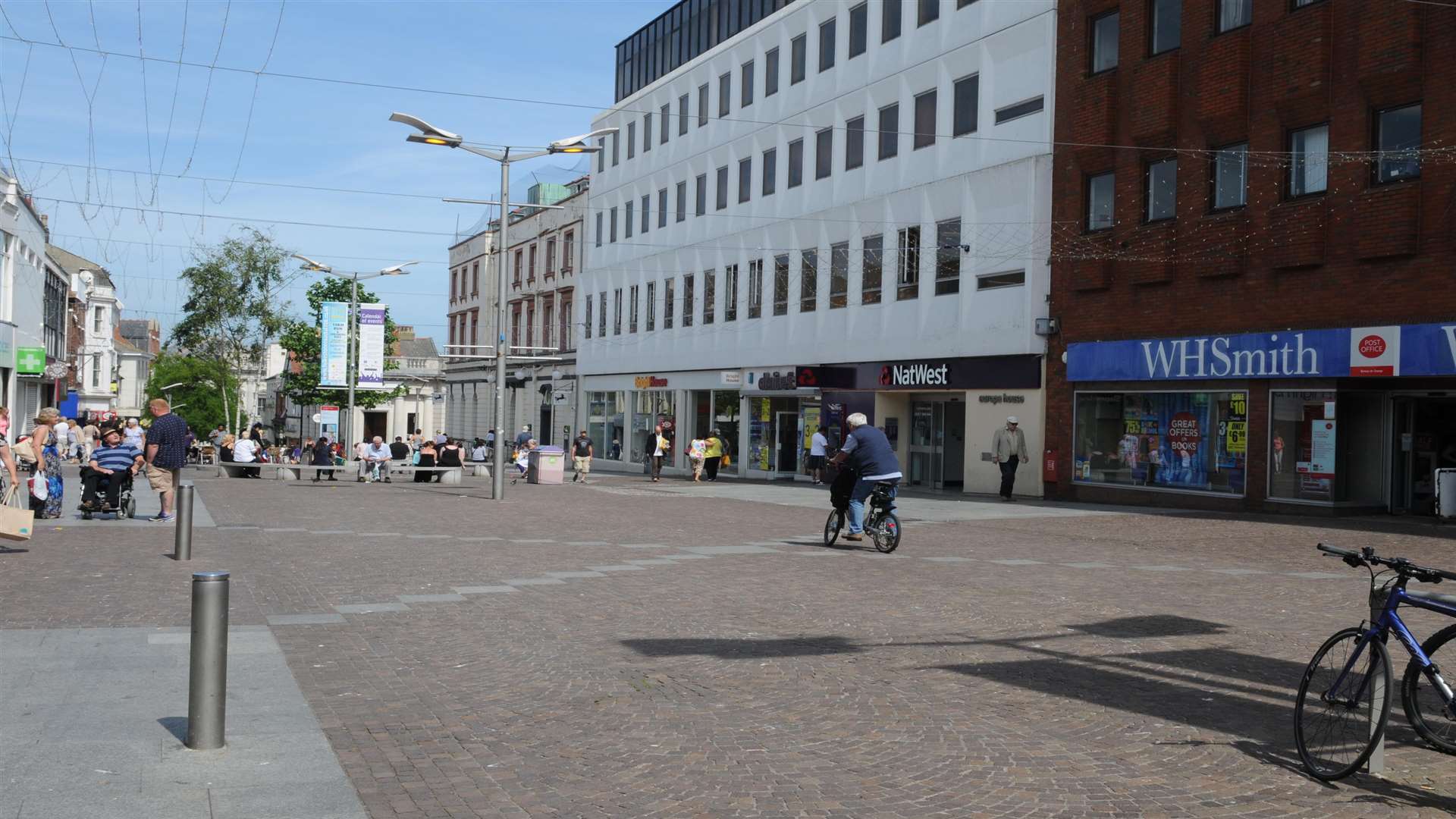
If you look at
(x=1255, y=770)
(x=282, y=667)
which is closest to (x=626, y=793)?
(x=1255, y=770)

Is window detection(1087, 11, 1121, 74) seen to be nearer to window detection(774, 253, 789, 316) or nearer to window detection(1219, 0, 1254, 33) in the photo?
window detection(1219, 0, 1254, 33)

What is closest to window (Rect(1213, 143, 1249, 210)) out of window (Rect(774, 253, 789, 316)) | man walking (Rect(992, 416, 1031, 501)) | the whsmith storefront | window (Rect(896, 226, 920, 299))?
the whsmith storefront

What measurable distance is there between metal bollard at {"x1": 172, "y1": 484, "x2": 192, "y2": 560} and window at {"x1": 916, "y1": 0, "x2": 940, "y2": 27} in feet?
80.8

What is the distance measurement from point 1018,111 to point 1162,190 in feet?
16.7

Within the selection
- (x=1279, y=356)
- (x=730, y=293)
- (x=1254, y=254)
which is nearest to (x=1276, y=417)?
(x=1279, y=356)

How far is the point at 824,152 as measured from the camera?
38875 millimetres

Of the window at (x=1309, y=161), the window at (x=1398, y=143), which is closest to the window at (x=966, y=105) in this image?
the window at (x=1309, y=161)

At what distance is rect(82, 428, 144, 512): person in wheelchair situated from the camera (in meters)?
18.7

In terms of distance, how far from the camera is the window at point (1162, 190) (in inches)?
1037

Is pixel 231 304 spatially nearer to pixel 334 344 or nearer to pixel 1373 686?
pixel 334 344

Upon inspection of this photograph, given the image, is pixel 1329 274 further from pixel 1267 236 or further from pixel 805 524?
pixel 805 524

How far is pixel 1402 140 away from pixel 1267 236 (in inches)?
110

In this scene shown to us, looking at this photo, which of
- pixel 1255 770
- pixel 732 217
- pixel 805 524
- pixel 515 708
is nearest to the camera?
pixel 1255 770

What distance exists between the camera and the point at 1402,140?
2172 centimetres
